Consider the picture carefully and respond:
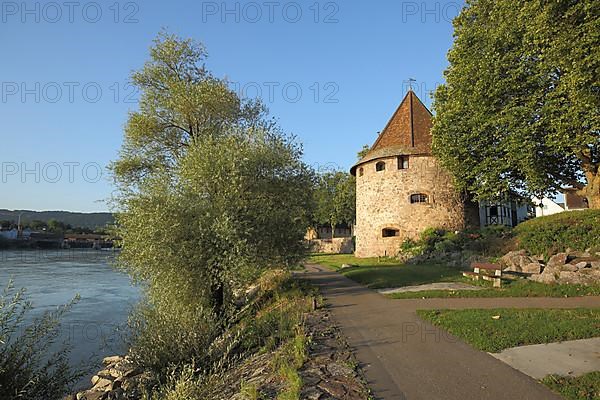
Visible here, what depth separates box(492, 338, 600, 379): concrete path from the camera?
5.72m

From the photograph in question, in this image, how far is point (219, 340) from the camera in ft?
27.9

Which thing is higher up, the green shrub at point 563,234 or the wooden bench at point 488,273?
the green shrub at point 563,234

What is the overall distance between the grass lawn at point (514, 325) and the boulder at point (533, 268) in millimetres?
5713

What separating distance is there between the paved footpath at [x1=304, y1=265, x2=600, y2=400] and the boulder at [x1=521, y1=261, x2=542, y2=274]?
12.5 ft

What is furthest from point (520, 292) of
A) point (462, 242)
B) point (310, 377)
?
point (462, 242)

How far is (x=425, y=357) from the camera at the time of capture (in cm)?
658

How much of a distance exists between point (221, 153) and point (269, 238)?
3136 millimetres

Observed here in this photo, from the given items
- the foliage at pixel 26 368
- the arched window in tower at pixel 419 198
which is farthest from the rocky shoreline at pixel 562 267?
the foliage at pixel 26 368

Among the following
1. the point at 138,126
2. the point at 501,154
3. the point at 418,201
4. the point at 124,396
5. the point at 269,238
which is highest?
the point at 138,126

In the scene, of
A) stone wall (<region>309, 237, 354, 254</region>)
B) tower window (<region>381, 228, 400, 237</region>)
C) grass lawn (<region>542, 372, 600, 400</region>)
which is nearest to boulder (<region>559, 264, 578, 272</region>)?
grass lawn (<region>542, 372, 600, 400</region>)

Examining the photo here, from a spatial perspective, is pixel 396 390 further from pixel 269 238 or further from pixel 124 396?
pixel 269 238

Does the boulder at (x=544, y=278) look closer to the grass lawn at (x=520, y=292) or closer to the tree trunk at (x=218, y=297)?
the grass lawn at (x=520, y=292)

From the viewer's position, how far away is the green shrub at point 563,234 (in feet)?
52.3

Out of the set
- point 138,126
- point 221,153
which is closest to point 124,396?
point 221,153
